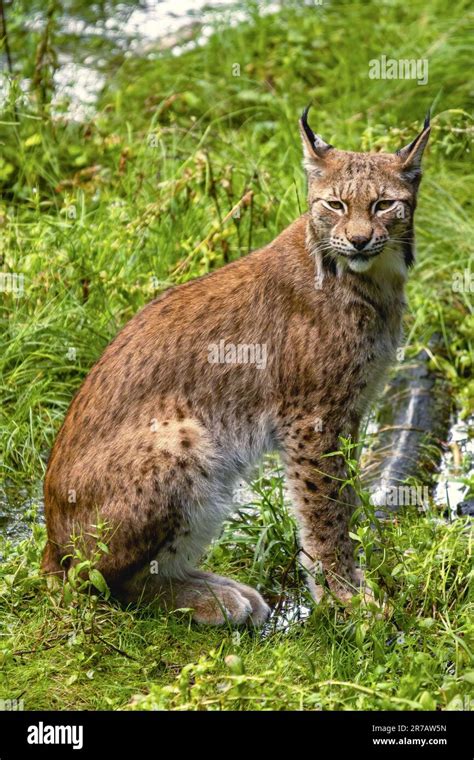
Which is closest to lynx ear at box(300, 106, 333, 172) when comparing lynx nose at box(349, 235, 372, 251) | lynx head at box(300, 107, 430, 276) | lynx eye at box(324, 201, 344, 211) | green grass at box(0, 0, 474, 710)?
lynx head at box(300, 107, 430, 276)

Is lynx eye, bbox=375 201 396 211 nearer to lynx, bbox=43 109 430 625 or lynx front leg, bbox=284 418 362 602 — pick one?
lynx, bbox=43 109 430 625

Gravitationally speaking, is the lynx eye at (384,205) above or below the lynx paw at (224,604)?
above

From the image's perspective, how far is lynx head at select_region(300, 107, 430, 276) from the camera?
4.91 m

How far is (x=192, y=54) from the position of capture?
10.2 metres

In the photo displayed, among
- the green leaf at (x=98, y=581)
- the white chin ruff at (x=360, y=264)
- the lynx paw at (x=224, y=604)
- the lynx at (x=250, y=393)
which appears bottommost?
the lynx paw at (x=224, y=604)

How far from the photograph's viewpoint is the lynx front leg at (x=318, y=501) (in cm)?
505

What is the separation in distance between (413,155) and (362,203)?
319mm

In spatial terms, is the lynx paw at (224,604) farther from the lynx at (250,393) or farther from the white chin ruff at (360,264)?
the white chin ruff at (360,264)

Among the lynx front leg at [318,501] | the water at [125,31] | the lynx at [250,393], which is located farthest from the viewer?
the water at [125,31]

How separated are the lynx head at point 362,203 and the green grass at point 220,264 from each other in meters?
1.11

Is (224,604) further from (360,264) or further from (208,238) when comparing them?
(208,238)

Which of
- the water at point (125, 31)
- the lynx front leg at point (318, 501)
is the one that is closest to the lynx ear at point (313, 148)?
the lynx front leg at point (318, 501)

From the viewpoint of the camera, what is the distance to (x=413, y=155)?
5.02 m

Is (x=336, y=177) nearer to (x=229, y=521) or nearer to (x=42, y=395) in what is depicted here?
(x=229, y=521)
